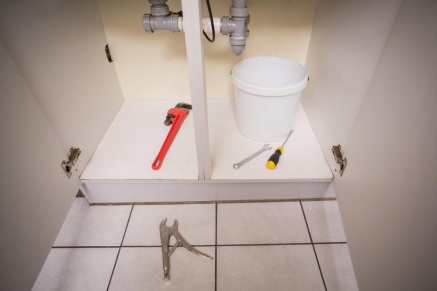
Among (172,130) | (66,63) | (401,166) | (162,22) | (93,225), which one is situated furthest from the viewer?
(172,130)

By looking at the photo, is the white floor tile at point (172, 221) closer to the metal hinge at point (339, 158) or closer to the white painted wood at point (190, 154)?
the white painted wood at point (190, 154)

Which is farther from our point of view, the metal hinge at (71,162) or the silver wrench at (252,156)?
the silver wrench at (252,156)

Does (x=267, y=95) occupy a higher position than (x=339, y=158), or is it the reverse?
(x=267, y=95)

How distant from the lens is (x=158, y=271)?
0.77 metres

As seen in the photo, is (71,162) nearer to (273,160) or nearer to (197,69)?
(197,69)

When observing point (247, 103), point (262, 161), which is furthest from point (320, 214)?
point (247, 103)

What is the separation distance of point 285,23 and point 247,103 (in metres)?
0.41

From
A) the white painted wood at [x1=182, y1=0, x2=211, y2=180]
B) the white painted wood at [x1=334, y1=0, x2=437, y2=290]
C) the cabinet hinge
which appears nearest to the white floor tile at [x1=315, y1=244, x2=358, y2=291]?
the white painted wood at [x1=334, y1=0, x2=437, y2=290]

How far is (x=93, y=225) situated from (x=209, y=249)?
425mm

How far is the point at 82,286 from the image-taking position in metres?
0.75

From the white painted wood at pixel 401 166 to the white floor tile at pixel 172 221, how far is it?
0.45m

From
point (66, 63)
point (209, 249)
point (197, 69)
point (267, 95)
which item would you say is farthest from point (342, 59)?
point (66, 63)

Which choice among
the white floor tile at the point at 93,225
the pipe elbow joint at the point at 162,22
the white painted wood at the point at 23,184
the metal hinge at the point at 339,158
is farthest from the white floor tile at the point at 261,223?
the pipe elbow joint at the point at 162,22

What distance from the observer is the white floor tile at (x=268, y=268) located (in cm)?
74
